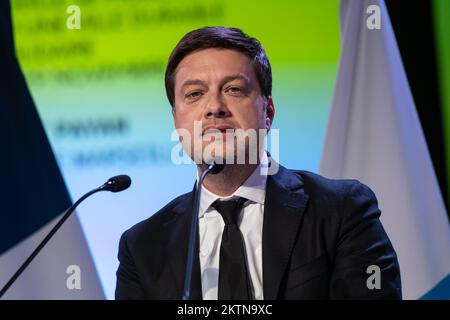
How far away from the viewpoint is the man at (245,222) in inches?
85.7

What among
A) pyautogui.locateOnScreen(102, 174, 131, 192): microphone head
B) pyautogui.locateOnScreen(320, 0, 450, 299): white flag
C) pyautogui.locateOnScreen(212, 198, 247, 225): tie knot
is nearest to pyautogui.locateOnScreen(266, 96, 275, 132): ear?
pyautogui.locateOnScreen(212, 198, 247, 225): tie knot

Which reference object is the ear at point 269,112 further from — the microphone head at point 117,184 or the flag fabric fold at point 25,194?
the flag fabric fold at point 25,194

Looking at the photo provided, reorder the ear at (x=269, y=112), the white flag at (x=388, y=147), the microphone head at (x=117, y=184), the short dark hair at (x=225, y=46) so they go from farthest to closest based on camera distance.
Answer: the white flag at (x=388, y=147) → the ear at (x=269, y=112) → the short dark hair at (x=225, y=46) → the microphone head at (x=117, y=184)

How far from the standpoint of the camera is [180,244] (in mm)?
2379

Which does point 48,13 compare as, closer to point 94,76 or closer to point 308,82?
point 94,76

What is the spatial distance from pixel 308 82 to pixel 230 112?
83cm

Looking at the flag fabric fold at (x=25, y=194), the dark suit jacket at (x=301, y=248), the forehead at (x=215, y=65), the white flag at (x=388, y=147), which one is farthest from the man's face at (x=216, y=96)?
the flag fabric fold at (x=25, y=194)

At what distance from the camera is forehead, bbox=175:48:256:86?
2414mm

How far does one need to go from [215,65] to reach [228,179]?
→ 402 mm

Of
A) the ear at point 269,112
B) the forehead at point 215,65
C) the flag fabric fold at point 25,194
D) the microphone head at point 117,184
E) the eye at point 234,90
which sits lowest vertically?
the flag fabric fold at point 25,194

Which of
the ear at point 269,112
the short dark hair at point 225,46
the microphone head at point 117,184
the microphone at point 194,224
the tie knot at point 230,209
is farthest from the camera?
the ear at point 269,112

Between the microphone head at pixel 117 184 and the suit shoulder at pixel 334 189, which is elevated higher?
the microphone head at pixel 117 184

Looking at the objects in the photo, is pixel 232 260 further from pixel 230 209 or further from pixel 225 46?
pixel 225 46
